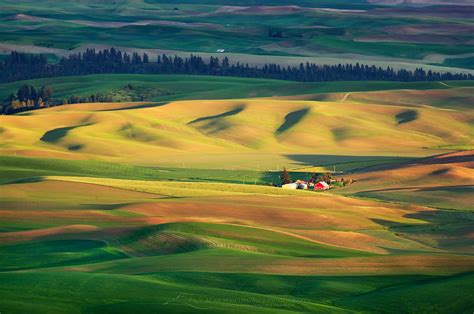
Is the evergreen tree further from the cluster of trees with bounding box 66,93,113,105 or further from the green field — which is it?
the cluster of trees with bounding box 66,93,113,105

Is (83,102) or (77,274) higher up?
(77,274)

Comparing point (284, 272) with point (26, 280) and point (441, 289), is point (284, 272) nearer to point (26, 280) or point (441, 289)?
point (441, 289)

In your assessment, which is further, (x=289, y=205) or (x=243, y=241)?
(x=289, y=205)

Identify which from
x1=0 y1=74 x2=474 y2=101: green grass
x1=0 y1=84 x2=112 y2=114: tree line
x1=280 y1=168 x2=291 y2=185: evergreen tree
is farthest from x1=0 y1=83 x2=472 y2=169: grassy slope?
x1=0 y1=74 x2=474 y2=101: green grass

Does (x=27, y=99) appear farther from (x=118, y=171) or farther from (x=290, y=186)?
(x=290, y=186)

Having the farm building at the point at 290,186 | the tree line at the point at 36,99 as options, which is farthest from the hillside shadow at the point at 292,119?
the farm building at the point at 290,186

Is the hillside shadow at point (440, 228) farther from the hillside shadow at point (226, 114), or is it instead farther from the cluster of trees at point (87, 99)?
the cluster of trees at point (87, 99)

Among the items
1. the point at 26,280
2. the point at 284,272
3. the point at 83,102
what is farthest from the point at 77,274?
the point at 83,102
